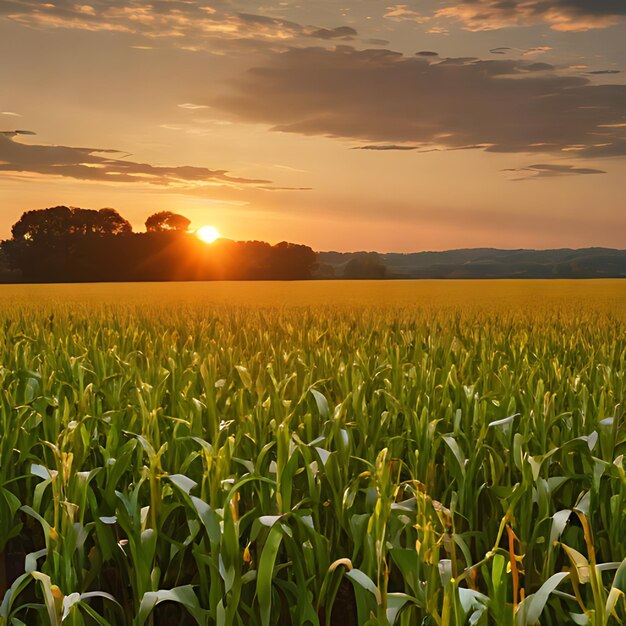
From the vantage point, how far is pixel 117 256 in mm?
54344

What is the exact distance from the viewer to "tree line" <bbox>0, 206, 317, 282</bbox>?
52.9 m

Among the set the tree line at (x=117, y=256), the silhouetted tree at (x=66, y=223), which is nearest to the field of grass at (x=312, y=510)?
the tree line at (x=117, y=256)

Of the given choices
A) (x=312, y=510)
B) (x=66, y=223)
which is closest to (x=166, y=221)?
(x=66, y=223)

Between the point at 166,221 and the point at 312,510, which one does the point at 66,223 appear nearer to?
the point at 166,221

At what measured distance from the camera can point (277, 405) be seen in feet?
10.1

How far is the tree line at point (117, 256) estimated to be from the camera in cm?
5291

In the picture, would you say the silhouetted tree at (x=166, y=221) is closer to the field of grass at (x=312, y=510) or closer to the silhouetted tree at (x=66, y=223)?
the silhouetted tree at (x=66, y=223)

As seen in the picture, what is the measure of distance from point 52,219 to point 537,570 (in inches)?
2243

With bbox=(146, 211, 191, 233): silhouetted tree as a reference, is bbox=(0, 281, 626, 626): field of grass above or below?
below

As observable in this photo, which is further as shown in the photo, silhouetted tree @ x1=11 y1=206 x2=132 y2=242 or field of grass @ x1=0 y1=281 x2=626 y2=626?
silhouetted tree @ x1=11 y1=206 x2=132 y2=242

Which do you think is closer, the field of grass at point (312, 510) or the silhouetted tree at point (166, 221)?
the field of grass at point (312, 510)

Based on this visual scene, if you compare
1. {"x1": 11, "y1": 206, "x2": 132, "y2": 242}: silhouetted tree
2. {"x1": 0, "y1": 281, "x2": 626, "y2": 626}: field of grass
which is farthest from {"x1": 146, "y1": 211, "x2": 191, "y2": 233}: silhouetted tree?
{"x1": 0, "y1": 281, "x2": 626, "y2": 626}: field of grass

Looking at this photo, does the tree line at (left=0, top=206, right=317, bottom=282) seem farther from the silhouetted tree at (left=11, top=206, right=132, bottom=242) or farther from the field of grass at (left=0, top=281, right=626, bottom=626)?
the field of grass at (left=0, top=281, right=626, bottom=626)

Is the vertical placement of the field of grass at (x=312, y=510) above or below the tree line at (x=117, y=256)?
below
